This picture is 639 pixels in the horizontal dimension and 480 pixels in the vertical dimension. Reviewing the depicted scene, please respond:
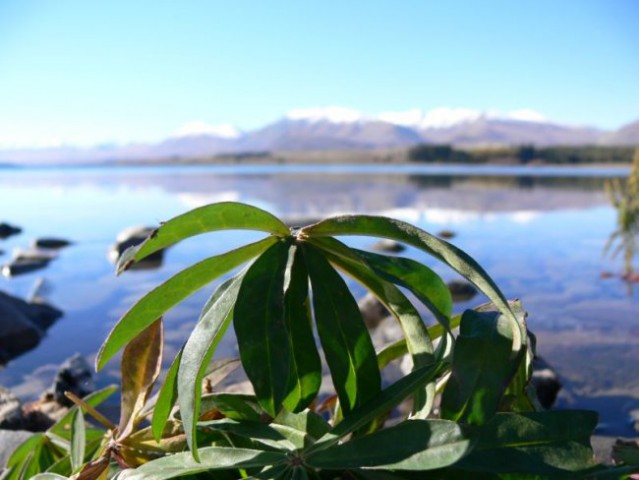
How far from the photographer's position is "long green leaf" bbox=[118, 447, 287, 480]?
2.03 ft

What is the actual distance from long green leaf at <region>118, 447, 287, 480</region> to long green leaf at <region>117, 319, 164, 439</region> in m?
0.27

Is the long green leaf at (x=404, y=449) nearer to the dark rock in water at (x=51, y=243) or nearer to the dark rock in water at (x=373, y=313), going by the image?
the dark rock in water at (x=373, y=313)

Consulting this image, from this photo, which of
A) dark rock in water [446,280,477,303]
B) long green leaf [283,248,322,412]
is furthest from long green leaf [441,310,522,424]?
dark rock in water [446,280,477,303]

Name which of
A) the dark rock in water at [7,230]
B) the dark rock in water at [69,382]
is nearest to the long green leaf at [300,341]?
the dark rock in water at [69,382]

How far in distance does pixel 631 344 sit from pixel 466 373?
551cm

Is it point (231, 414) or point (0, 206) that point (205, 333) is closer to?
point (231, 414)

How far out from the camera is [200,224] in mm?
647

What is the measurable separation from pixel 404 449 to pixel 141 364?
494 millimetres

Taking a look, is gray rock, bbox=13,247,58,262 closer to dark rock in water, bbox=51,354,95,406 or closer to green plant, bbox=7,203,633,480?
dark rock in water, bbox=51,354,95,406

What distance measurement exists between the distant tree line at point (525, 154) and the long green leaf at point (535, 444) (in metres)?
83.5

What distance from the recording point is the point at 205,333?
2.07 ft

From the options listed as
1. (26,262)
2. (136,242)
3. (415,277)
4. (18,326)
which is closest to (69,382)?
(18,326)

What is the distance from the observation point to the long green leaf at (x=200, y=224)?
627 mm

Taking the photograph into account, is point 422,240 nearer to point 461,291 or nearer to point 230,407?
point 230,407
